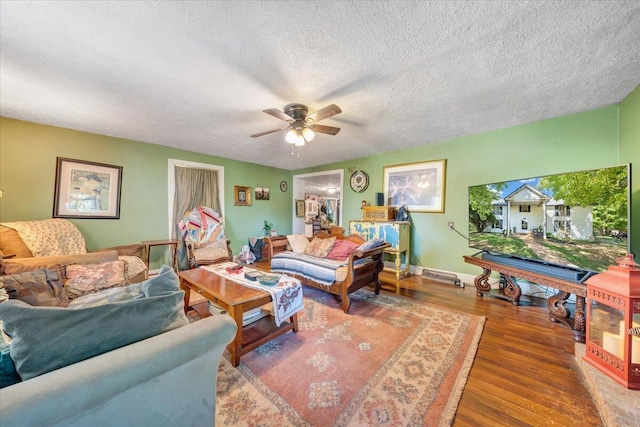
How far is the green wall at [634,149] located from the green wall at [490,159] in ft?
0.16

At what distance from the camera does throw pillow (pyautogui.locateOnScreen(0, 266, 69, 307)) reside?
62.6 inches

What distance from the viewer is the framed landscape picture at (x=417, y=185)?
12.7 feet

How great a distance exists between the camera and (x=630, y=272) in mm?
1388

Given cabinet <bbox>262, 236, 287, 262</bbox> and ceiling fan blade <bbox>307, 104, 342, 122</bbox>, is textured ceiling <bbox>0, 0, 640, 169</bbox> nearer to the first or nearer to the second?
ceiling fan blade <bbox>307, 104, 342, 122</bbox>

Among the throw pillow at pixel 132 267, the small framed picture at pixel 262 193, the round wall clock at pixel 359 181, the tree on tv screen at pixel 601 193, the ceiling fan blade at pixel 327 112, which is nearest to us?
the tree on tv screen at pixel 601 193

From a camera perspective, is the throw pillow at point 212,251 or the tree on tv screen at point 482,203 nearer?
the tree on tv screen at point 482,203

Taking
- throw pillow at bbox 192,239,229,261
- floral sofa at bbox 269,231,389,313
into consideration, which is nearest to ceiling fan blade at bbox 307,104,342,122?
floral sofa at bbox 269,231,389,313

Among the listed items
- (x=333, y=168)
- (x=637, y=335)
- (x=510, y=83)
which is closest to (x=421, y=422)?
(x=637, y=335)

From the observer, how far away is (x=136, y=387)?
2.70 feet

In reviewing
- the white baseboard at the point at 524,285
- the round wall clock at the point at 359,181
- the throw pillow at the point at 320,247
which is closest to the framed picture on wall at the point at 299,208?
the round wall clock at the point at 359,181

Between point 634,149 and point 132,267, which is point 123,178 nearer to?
point 132,267

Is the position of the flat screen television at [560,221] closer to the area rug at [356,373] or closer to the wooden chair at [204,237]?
the area rug at [356,373]

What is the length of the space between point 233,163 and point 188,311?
338cm

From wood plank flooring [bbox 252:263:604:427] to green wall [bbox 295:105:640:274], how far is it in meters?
1.31
